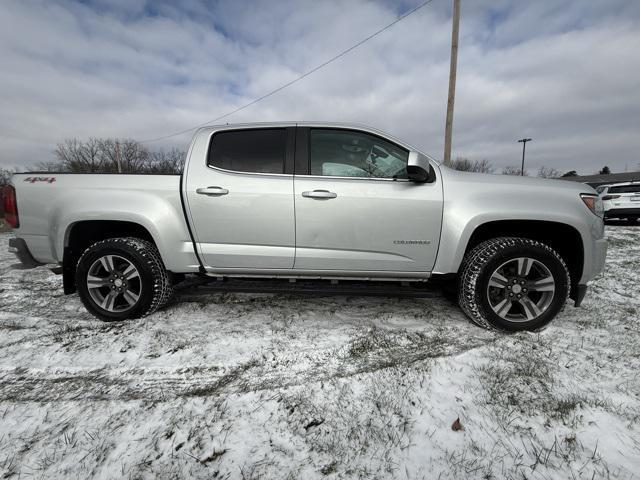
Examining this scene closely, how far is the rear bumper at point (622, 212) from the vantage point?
387 inches

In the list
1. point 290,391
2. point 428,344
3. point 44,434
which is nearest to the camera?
point 44,434

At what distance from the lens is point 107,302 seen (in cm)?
268

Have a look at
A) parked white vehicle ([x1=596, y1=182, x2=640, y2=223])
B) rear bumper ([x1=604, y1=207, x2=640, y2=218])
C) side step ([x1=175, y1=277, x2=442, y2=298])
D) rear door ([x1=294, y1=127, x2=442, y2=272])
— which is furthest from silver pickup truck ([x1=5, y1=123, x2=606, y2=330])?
rear bumper ([x1=604, y1=207, x2=640, y2=218])

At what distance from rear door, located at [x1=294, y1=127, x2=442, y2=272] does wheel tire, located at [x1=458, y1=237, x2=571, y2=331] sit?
0.35 m

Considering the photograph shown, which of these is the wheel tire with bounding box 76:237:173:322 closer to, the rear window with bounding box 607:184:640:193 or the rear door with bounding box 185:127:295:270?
the rear door with bounding box 185:127:295:270

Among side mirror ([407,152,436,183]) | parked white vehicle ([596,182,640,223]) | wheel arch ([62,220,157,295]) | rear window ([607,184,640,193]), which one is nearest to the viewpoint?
side mirror ([407,152,436,183])

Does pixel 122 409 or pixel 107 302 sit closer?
pixel 122 409

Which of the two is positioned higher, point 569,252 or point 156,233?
point 156,233

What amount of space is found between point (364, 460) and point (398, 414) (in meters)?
0.35

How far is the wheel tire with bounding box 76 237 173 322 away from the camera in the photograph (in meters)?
2.62

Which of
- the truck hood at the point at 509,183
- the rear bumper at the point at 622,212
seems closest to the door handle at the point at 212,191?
the truck hood at the point at 509,183

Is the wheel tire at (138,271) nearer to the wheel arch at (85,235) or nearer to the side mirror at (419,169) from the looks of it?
the wheel arch at (85,235)

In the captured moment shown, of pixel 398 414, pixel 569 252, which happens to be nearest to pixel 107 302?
pixel 398 414

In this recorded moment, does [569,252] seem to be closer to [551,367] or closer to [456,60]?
[551,367]
